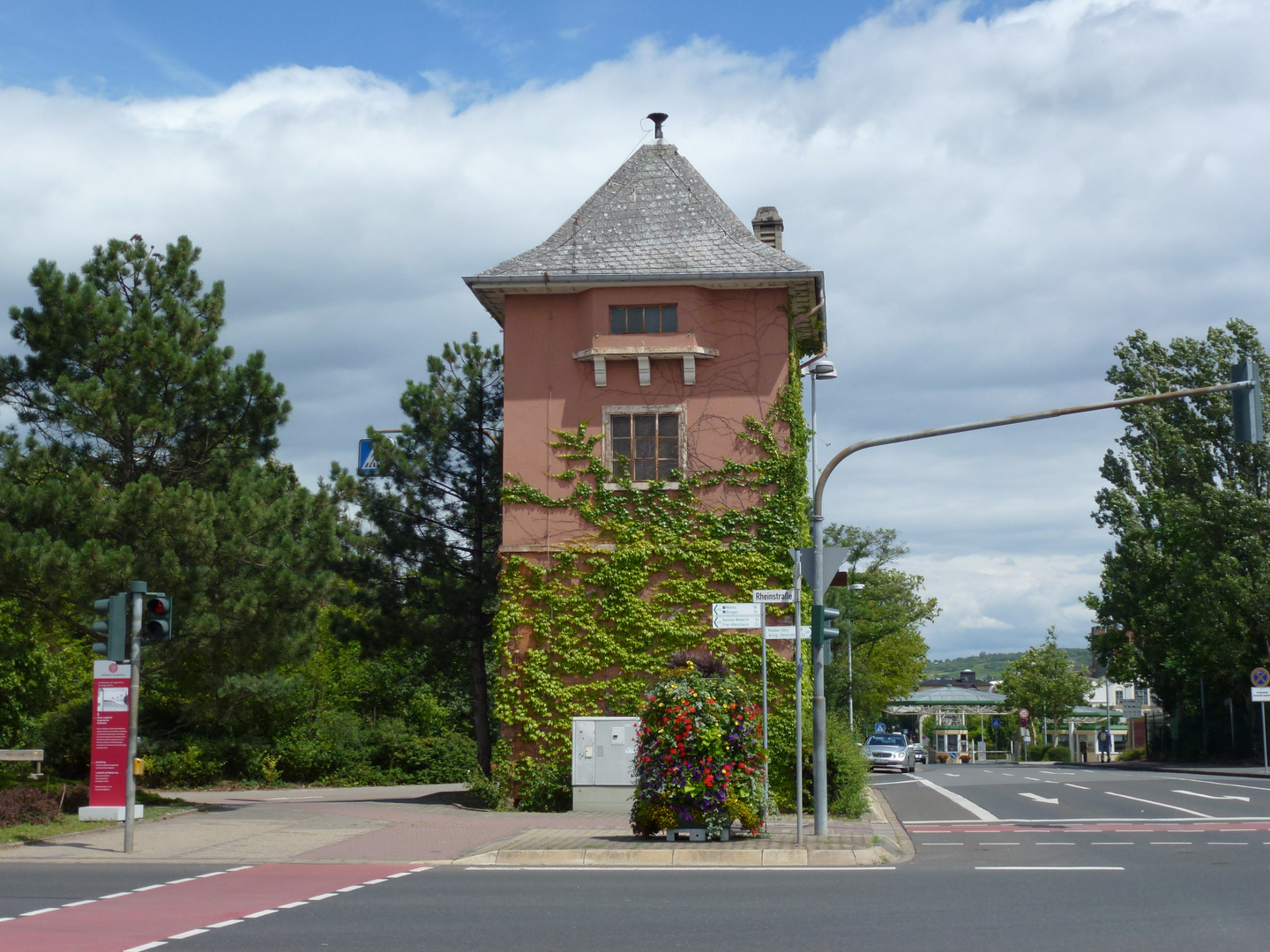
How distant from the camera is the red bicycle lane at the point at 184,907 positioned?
939 cm

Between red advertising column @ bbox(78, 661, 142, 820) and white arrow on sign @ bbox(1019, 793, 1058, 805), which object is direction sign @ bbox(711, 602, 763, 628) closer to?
red advertising column @ bbox(78, 661, 142, 820)

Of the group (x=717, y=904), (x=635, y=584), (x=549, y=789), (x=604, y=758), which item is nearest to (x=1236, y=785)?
(x=635, y=584)

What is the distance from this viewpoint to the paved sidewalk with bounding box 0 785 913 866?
1469 cm

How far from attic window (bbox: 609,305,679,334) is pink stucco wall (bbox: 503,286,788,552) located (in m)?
0.12

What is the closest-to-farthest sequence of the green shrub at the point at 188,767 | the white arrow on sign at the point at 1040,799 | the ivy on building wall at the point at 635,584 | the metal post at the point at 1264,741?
the ivy on building wall at the point at 635,584 → the white arrow on sign at the point at 1040,799 → the green shrub at the point at 188,767 → the metal post at the point at 1264,741

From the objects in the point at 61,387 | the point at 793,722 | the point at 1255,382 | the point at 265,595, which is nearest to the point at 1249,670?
the point at 793,722

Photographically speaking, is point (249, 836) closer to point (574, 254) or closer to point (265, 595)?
point (265, 595)

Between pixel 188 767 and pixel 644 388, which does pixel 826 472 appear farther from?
pixel 188 767

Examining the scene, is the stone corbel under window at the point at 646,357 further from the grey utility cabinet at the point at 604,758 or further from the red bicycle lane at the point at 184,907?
the red bicycle lane at the point at 184,907

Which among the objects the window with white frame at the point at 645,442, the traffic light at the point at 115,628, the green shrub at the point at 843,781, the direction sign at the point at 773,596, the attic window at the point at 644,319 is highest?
the attic window at the point at 644,319

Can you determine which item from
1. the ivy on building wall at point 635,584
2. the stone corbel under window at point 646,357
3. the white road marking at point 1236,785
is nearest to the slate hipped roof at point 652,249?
the stone corbel under window at point 646,357

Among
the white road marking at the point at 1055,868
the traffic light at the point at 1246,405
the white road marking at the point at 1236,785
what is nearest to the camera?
the white road marking at the point at 1055,868

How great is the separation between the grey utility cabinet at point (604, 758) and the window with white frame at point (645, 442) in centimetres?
462

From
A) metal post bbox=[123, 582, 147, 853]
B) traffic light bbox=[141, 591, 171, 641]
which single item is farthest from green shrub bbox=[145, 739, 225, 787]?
traffic light bbox=[141, 591, 171, 641]
